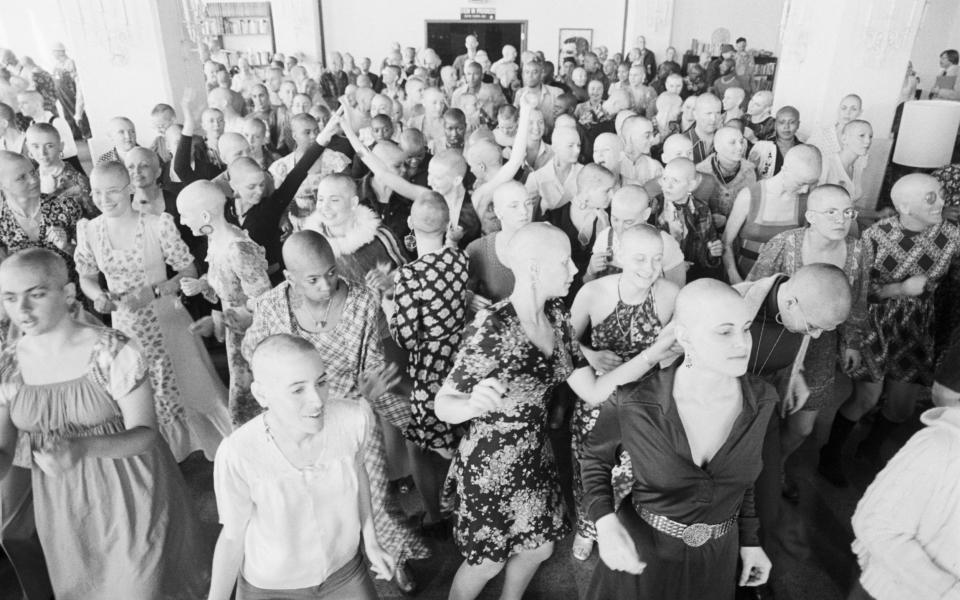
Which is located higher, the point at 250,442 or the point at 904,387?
the point at 250,442

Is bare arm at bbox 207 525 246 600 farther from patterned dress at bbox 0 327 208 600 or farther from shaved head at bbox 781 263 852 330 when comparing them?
shaved head at bbox 781 263 852 330

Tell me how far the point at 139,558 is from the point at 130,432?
49cm

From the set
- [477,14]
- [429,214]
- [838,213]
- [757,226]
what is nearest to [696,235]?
[757,226]

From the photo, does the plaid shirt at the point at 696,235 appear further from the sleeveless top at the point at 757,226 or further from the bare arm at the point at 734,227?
the sleeveless top at the point at 757,226

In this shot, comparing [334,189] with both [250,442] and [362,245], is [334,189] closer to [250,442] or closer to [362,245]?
[362,245]

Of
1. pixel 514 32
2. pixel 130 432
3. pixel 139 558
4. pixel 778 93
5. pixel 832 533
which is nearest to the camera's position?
pixel 130 432

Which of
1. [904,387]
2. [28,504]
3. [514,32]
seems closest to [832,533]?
[904,387]

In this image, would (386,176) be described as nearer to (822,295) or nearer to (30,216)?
(30,216)

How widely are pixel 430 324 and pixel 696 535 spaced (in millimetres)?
1331

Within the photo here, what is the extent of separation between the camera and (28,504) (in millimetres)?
2354

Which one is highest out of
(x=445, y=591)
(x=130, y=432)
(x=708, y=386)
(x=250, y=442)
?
(x=708, y=386)

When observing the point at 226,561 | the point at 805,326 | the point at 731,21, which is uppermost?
the point at 731,21

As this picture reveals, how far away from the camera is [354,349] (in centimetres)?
248

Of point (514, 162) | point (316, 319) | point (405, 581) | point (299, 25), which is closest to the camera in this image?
point (316, 319)
